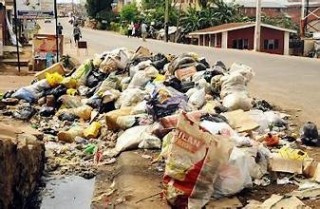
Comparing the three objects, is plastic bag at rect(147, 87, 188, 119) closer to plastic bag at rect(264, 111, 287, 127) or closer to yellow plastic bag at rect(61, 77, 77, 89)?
Result: plastic bag at rect(264, 111, 287, 127)

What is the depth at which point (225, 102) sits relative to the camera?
798 cm

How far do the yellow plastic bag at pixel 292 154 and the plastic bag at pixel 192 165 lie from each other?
119cm

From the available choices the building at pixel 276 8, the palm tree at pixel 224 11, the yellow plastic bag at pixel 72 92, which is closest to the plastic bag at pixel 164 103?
the yellow plastic bag at pixel 72 92

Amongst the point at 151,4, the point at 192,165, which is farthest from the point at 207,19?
the point at 192,165

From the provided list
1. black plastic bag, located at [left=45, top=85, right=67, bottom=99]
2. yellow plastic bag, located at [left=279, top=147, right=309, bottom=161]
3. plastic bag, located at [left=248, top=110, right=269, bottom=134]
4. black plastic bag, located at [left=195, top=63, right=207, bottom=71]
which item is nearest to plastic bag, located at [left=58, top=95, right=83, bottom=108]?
black plastic bag, located at [left=45, top=85, right=67, bottom=99]

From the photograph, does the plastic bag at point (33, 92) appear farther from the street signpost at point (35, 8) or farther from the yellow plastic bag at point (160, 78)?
the street signpost at point (35, 8)

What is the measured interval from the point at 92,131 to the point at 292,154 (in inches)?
133

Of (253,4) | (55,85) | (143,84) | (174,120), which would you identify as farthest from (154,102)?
(253,4)

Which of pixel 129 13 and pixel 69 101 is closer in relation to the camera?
pixel 69 101

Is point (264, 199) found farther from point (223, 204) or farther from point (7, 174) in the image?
point (7, 174)

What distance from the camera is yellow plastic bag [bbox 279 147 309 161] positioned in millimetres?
5680

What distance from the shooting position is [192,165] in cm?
471

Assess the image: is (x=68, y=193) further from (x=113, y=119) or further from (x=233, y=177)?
(x=233, y=177)

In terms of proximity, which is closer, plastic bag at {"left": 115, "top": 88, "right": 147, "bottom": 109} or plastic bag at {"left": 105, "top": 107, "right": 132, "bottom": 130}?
plastic bag at {"left": 105, "top": 107, "right": 132, "bottom": 130}
